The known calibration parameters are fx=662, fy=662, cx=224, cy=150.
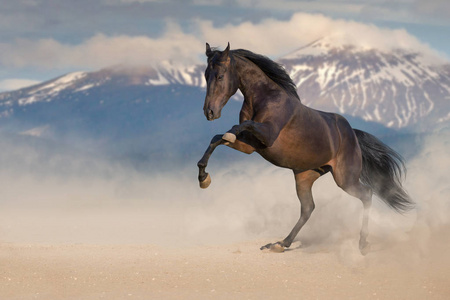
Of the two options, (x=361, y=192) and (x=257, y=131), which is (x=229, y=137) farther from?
(x=361, y=192)

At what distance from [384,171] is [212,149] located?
4.26m

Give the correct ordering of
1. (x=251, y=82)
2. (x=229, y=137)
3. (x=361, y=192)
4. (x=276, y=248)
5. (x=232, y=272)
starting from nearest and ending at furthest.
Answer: (x=229, y=137) → (x=232, y=272) → (x=251, y=82) → (x=276, y=248) → (x=361, y=192)

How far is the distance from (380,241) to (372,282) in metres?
2.82

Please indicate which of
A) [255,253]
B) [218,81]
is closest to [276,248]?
[255,253]

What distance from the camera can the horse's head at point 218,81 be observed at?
8.91 m

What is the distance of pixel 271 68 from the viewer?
9828 mm

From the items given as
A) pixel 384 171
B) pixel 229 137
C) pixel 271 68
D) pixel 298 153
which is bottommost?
pixel 384 171

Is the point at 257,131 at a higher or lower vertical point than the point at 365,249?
higher

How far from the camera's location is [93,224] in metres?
18.7

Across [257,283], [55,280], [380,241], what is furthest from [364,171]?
[55,280]

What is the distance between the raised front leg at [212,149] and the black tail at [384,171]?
128 inches

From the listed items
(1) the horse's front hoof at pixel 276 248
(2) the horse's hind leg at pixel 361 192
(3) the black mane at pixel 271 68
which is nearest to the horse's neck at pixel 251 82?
(3) the black mane at pixel 271 68

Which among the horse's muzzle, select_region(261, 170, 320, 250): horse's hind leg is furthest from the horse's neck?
select_region(261, 170, 320, 250): horse's hind leg

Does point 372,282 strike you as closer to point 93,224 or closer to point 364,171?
point 364,171
